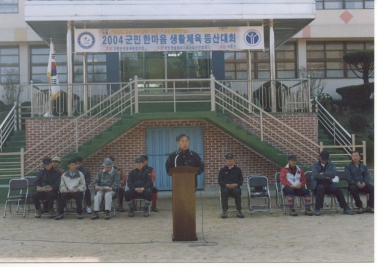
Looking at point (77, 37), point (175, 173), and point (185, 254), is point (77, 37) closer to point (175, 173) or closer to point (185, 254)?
point (175, 173)

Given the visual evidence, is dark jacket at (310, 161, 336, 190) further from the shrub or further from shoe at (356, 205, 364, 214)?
the shrub

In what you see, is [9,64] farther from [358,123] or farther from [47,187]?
[358,123]

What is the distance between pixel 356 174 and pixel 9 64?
1373 cm

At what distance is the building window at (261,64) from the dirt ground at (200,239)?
9846mm

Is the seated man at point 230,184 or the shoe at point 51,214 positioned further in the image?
the shoe at point 51,214

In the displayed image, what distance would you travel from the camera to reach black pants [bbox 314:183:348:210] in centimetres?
1020

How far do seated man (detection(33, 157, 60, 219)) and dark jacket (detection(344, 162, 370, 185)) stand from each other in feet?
19.0

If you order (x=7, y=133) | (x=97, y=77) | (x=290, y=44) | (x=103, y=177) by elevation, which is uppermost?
(x=290, y=44)

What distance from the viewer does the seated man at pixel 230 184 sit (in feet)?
32.9

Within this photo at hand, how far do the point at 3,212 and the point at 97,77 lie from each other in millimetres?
7893

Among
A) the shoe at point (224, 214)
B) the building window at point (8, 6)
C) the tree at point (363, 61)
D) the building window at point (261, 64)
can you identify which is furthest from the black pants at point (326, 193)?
the building window at point (8, 6)

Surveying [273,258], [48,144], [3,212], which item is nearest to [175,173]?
[273,258]

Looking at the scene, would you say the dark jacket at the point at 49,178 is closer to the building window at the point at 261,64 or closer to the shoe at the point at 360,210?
the shoe at the point at 360,210

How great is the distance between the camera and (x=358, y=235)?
26.2ft
